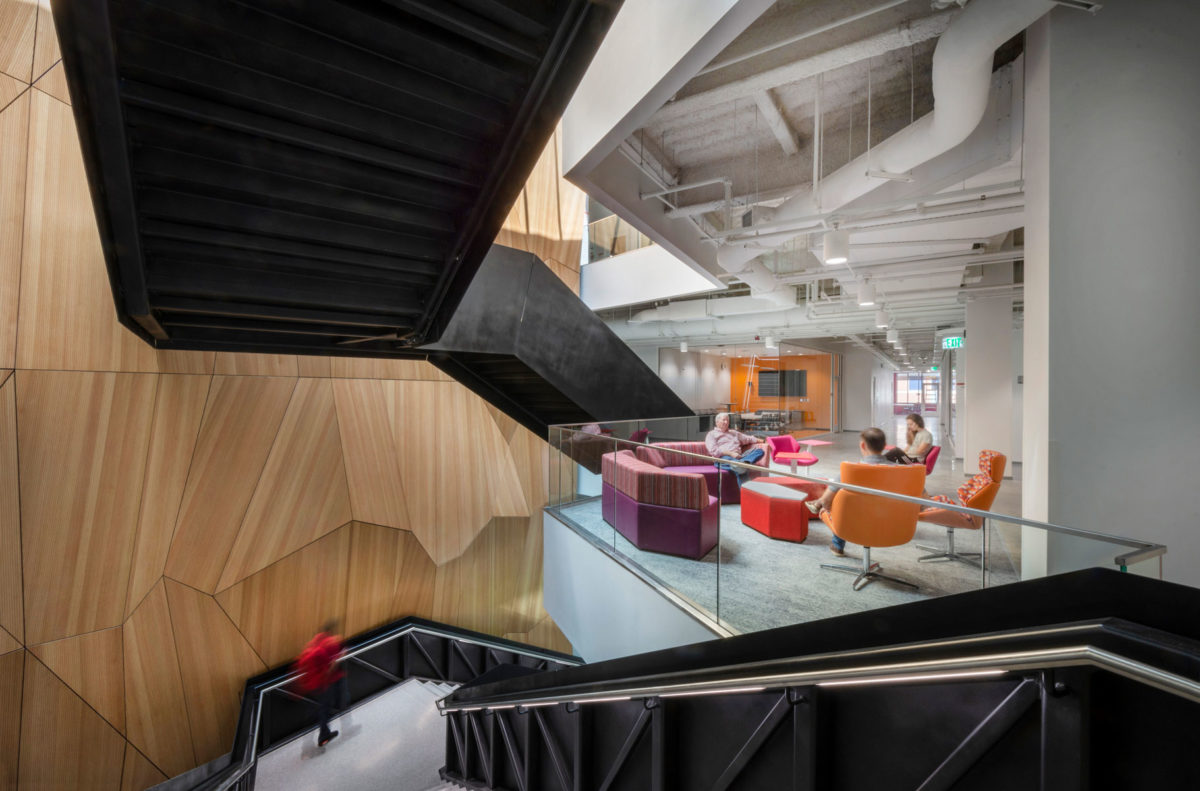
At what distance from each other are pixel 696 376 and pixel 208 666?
55.3ft

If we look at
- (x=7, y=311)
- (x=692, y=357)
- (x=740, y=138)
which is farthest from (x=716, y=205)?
(x=692, y=357)

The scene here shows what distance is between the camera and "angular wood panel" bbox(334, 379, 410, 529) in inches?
237

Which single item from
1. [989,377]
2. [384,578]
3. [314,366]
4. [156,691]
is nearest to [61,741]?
[156,691]

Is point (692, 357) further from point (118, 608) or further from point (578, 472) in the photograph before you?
point (118, 608)

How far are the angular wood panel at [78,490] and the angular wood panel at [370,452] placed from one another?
1.85 meters

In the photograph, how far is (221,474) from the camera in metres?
5.02

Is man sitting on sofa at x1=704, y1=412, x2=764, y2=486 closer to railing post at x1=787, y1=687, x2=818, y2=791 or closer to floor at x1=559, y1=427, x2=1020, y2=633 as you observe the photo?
floor at x1=559, y1=427, x2=1020, y2=633

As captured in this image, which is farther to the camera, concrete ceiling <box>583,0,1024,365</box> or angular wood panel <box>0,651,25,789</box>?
angular wood panel <box>0,651,25,789</box>

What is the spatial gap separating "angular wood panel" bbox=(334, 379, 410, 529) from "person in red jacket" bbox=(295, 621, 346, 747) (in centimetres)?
137

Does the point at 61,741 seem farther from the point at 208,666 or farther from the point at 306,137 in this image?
the point at 306,137

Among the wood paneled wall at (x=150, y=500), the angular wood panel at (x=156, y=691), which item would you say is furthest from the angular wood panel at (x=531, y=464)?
the angular wood panel at (x=156, y=691)

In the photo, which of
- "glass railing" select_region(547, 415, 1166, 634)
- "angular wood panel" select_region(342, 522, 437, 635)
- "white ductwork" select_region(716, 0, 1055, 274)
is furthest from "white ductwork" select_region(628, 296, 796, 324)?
"angular wood panel" select_region(342, 522, 437, 635)

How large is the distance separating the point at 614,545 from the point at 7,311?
540cm

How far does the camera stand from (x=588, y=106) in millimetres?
3875
